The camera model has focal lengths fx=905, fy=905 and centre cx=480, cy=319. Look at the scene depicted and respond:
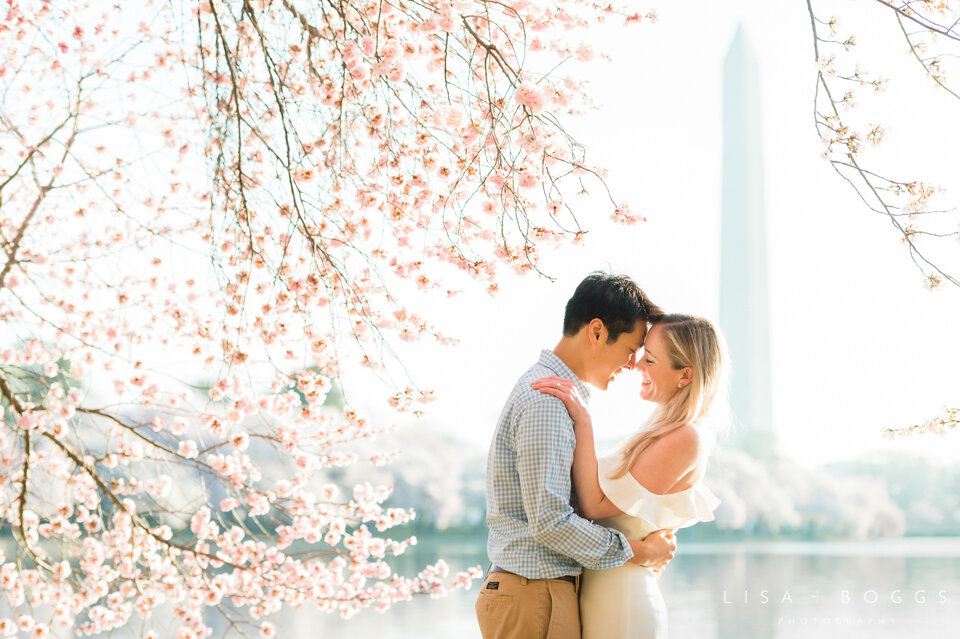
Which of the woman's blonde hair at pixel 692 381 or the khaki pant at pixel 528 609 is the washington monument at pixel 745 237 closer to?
the woman's blonde hair at pixel 692 381

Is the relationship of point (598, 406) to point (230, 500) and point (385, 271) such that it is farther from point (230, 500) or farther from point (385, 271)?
point (230, 500)

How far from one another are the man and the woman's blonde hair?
0.13 metres

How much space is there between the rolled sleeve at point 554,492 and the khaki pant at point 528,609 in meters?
0.09

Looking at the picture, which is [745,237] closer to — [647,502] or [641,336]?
[641,336]

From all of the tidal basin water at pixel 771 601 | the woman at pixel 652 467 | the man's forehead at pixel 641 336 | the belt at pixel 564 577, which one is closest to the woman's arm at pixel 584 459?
the woman at pixel 652 467

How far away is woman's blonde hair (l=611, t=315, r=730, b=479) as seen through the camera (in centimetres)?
216

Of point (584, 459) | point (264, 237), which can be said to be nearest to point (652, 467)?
point (584, 459)

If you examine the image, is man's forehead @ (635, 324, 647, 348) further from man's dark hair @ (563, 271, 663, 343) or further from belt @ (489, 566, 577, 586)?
belt @ (489, 566, 577, 586)

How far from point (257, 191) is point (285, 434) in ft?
2.83

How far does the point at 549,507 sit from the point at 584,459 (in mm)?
167

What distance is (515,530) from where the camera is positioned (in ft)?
6.47

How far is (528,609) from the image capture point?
1.91m

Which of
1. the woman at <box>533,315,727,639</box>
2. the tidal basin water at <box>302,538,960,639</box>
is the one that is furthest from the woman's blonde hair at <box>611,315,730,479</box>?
the tidal basin water at <box>302,538,960,639</box>

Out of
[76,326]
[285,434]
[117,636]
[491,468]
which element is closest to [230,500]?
[285,434]
